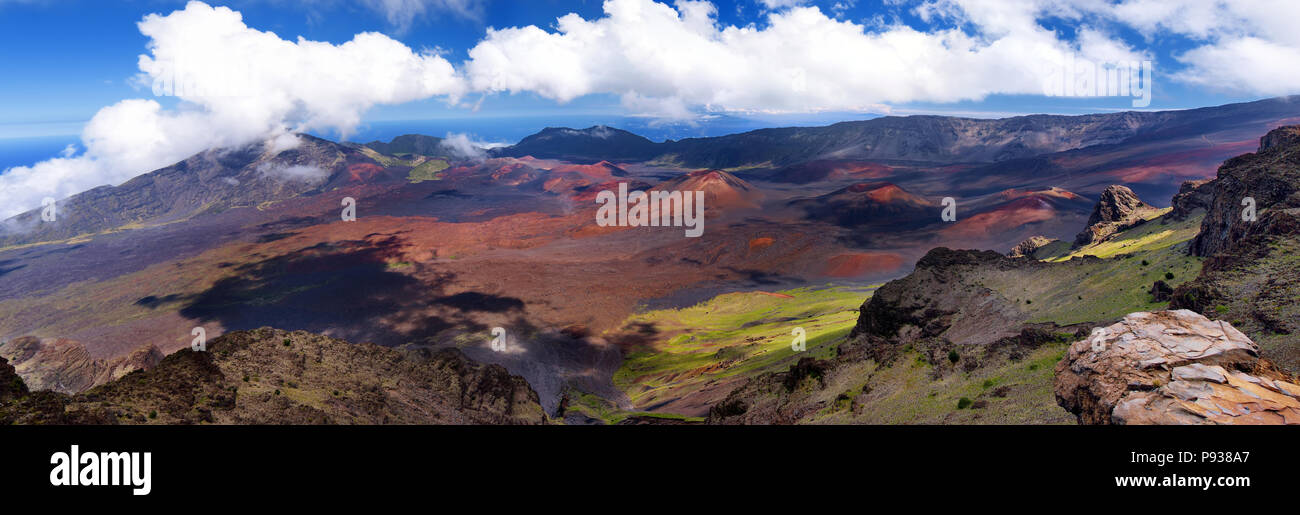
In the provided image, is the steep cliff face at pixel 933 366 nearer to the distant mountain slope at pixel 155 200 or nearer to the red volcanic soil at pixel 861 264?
the red volcanic soil at pixel 861 264

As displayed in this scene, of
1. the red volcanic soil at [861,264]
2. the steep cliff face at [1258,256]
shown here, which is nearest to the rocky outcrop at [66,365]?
the steep cliff face at [1258,256]

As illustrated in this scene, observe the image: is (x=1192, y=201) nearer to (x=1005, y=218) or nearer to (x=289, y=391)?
(x=289, y=391)

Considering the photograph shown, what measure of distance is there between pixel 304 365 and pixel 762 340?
3653 cm

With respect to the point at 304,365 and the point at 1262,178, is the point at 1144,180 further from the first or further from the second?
the point at 304,365

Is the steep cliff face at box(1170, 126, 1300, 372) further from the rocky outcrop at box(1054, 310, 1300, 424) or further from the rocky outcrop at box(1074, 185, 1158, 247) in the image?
the rocky outcrop at box(1074, 185, 1158, 247)

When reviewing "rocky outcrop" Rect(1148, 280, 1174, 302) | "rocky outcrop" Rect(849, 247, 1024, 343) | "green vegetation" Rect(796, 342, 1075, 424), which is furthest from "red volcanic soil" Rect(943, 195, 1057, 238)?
"green vegetation" Rect(796, 342, 1075, 424)

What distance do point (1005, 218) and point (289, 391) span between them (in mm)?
126567

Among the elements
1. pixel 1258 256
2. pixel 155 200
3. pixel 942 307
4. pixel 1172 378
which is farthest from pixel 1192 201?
pixel 155 200

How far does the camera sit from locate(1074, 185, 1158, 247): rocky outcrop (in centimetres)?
5716

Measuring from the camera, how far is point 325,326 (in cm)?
7225

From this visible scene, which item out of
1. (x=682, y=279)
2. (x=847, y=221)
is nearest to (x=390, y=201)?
(x=682, y=279)

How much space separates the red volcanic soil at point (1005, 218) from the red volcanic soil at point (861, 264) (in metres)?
25.2

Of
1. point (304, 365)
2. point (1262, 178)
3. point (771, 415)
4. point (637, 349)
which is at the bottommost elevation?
point (637, 349)

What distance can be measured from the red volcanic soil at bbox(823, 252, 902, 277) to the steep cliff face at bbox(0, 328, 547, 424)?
68476 mm
